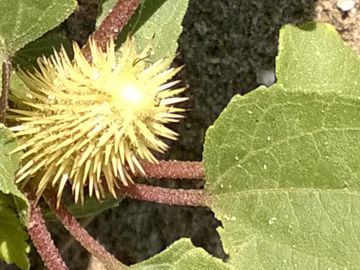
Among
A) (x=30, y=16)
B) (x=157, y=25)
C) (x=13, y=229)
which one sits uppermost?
(x=30, y=16)

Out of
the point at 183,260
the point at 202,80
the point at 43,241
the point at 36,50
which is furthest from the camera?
the point at 202,80

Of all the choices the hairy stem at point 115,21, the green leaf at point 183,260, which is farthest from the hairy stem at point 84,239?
the hairy stem at point 115,21

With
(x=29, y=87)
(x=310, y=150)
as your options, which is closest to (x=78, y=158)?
(x=29, y=87)

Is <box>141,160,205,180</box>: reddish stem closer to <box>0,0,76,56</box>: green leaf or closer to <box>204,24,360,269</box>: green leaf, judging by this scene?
<box>204,24,360,269</box>: green leaf

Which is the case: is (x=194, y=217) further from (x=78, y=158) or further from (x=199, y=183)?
(x=78, y=158)

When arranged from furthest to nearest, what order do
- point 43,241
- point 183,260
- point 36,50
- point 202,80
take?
point 202,80
point 36,50
point 43,241
point 183,260

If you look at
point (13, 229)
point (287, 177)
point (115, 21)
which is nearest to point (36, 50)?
point (115, 21)

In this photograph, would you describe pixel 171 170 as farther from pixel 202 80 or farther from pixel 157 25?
pixel 202 80
